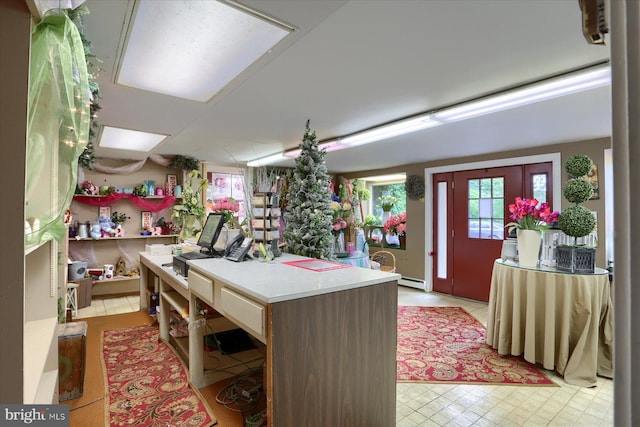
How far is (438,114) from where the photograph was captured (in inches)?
105

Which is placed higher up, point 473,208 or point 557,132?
point 557,132

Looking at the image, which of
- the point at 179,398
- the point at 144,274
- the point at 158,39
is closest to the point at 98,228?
the point at 144,274

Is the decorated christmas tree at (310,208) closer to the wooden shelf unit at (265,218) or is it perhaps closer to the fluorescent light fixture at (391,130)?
the wooden shelf unit at (265,218)

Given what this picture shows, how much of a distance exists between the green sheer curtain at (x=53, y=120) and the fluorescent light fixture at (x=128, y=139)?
2614 millimetres

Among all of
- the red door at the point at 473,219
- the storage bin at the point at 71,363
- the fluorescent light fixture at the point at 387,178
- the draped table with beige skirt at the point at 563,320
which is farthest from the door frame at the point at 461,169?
the storage bin at the point at 71,363

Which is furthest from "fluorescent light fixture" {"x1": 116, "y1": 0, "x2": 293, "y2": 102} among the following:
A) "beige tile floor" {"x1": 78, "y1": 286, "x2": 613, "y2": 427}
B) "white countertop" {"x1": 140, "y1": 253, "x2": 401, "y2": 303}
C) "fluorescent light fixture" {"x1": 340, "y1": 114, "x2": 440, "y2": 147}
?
"beige tile floor" {"x1": 78, "y1": 286, "x2": 613, "y2": 427}

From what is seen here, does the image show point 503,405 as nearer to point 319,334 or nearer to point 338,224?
point 319,334

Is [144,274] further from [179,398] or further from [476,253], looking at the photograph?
[476,253]

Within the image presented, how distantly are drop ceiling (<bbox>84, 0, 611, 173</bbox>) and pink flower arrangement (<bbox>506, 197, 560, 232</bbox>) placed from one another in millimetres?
790

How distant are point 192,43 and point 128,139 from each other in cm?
275

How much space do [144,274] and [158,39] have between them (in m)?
3.02

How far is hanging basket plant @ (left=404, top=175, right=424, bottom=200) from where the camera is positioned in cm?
529
